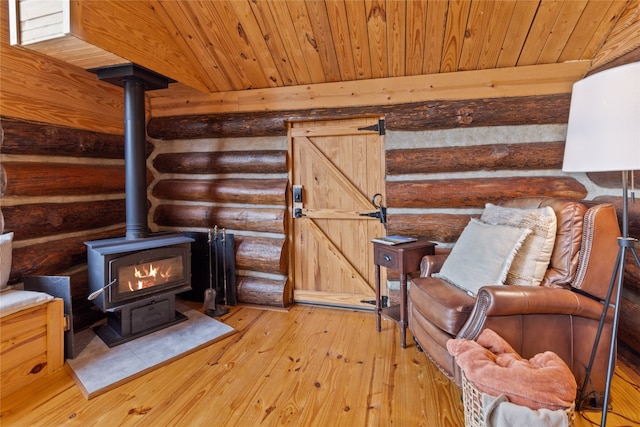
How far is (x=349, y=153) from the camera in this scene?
340 centimetres

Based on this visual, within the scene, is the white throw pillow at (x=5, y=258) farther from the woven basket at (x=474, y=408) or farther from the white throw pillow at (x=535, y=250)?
the white throw pillow at (x=535, y=250)

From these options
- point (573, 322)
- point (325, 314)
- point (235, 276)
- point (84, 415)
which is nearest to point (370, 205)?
point (325, 314)

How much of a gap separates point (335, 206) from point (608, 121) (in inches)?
91.2

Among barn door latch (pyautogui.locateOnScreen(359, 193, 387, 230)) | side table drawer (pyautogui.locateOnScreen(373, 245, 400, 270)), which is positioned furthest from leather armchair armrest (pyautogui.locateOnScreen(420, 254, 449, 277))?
barn door latch (pyautogui.locateOnScreen(359, 193, 387, 230))

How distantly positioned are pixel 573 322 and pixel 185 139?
3819 millimetres

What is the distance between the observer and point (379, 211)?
332 cm

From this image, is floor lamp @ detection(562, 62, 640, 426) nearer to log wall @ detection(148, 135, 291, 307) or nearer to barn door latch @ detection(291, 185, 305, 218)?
barn door latch @ detection(291, 185, 305, 218)

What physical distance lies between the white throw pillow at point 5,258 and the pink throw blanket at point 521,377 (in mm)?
2958

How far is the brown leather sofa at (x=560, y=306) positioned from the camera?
5.70 ft

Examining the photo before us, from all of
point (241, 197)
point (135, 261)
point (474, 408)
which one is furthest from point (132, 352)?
point (474, 408)

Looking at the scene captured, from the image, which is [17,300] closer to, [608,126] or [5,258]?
[5,258]

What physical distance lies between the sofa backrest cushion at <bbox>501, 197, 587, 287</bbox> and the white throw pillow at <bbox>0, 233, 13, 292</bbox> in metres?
3.54

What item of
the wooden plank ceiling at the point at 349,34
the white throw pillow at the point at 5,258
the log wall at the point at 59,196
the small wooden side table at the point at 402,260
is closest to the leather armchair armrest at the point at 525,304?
the small wooden side table at the point at 402,260

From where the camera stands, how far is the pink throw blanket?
1383 millimetres
